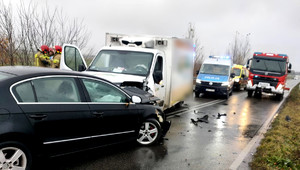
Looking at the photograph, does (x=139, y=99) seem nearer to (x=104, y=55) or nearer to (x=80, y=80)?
(x=80, y=80)

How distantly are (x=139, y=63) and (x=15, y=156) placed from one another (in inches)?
191

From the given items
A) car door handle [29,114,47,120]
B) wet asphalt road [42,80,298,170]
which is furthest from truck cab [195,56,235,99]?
car door handle [29,114,47,120]

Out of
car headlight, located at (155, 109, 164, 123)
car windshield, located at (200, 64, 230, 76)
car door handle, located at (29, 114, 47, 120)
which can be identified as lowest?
car headlight, located at (155, 109, 164, 123)

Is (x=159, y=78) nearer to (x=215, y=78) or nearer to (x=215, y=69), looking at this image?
(x=215, y=78)

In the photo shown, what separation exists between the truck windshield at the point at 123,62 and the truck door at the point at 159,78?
1.03 feet

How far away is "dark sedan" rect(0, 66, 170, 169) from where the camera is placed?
361cm

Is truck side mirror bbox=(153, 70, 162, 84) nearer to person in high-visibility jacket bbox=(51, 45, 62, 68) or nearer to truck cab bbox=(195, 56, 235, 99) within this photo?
person in high-visibility jacket bbox=(51, 45, 62, 68)

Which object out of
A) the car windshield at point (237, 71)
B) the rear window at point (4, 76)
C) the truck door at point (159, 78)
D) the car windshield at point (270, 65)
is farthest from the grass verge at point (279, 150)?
the car windshield at point (237, 71)

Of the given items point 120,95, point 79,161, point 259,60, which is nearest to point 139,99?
point 120,95

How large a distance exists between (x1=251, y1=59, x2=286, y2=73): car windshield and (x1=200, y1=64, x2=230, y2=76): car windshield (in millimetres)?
2064

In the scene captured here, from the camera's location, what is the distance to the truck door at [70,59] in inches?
316

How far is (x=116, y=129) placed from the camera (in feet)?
16.5

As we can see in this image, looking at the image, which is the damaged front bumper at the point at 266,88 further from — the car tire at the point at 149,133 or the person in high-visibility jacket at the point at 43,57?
the person in high-visibility jacket at the point at 43,57

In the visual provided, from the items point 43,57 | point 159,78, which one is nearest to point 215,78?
point 159,78
